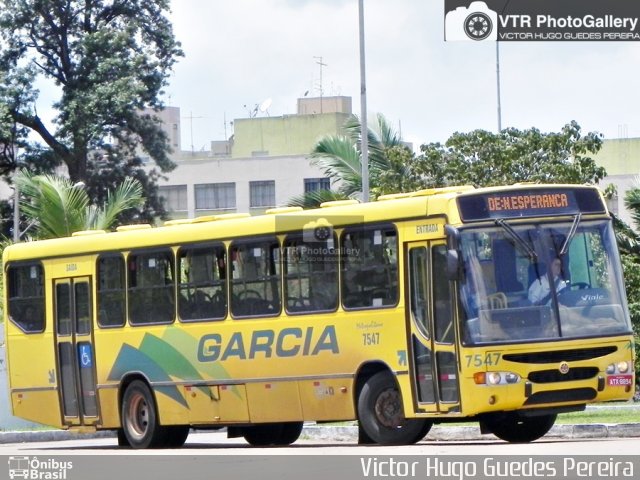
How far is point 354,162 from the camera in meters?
39.4

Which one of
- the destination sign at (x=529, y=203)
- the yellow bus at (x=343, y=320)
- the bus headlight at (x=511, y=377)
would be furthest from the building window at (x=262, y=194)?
the bus headlight at (x=511, y=377)

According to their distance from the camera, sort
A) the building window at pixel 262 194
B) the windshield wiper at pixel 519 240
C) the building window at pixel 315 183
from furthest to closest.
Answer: the building window at pixel 262 194
the building window at pixel 315 183
the windshield wiper at pixel 519 240

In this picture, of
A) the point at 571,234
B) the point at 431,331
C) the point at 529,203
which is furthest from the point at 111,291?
the point at 571,234

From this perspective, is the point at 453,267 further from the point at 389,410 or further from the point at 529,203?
the point at 389,410

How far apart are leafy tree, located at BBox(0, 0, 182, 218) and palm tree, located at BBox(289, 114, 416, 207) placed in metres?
15.8

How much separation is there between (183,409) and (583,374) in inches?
236

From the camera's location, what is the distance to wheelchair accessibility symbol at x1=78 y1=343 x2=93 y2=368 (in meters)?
21.5

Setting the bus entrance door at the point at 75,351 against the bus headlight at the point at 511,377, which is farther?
the bus entrance door at the point at 75,351

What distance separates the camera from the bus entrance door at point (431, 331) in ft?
54.6

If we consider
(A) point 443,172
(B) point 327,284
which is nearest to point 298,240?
(B) point 327,284

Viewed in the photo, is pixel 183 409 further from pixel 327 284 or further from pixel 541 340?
pixel 541 340

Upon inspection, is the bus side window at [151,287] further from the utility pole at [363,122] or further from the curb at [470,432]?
the utility pole at [363,122]

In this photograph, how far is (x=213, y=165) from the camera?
83188mm

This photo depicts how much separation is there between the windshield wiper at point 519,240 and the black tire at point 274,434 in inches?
213
